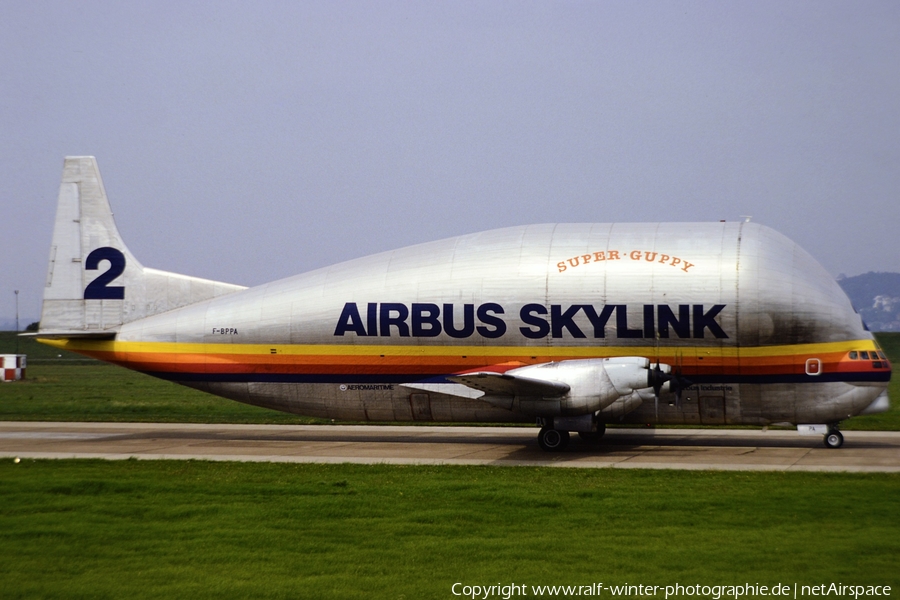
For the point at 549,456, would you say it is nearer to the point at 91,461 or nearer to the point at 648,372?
the point at 648,372

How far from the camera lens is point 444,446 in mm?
27375

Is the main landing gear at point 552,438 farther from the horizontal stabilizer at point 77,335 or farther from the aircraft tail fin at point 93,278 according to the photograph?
the horizontal stabilizer at point 77,335

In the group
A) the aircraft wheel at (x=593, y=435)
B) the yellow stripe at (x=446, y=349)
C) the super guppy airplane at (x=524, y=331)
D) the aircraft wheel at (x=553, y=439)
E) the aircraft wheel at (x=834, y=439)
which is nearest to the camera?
the super guppy airplane at (x=524, y=331)

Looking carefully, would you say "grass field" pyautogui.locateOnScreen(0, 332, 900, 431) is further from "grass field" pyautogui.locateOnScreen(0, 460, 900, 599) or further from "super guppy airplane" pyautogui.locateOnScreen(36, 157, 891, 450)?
"grass field" pyautogui.locateOnScreen(0, 460, 900, 599)

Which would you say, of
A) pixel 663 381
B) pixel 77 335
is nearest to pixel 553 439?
pixel 663 381

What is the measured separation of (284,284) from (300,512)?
45.1 ft

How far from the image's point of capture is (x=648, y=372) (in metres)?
23.9

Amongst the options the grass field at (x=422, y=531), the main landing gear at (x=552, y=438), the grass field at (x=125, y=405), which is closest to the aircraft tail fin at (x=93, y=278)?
the grass field at (x=125, y=405)

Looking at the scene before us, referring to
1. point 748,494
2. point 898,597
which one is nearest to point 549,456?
point 748,494

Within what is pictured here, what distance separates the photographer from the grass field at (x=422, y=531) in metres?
11.7

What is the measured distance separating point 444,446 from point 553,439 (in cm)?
364

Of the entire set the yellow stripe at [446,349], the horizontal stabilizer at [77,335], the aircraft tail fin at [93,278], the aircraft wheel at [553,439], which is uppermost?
the aircraft tail fin at [93,278]

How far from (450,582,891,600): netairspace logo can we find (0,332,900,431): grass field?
23.3m

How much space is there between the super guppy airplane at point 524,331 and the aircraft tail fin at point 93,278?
7 centimetres
